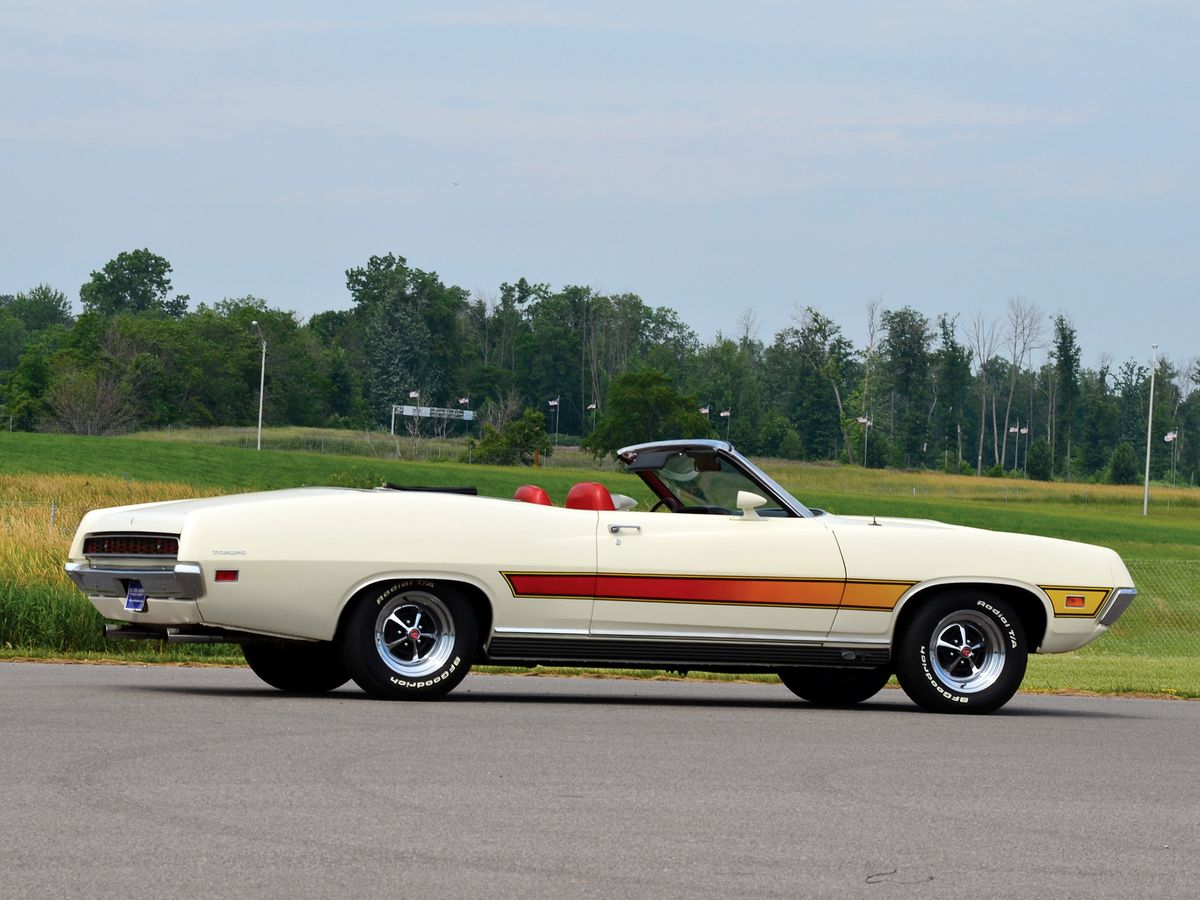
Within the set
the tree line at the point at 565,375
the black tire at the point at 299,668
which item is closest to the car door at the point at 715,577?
the black tire at the point at 299,668

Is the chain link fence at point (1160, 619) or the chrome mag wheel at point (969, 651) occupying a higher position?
the chrome mag wheel at point (969, 651)

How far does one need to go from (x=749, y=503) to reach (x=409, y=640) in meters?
2.16

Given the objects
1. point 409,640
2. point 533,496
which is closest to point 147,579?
point 409,640

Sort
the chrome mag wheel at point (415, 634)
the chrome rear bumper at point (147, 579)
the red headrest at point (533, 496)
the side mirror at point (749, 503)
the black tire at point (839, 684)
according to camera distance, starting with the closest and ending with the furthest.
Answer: the chrome rear bumper at point (147, 579)
the chrome mag wheel at point (415, 634)
the side mirror at point (749, 503)
the red headrest at point (533, 496)
the black tire at point (839, 684)

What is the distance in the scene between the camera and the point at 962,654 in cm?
1134

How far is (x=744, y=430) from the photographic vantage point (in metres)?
135

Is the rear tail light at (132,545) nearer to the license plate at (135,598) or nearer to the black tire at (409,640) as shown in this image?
the license plate at (135,598)

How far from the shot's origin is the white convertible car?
10.3 m

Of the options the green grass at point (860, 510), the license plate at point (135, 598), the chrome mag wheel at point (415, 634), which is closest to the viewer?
the license plate at point (135, 598)

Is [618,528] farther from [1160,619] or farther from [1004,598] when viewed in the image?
[1160,619]

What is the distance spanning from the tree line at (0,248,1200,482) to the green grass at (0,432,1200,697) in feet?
61.9

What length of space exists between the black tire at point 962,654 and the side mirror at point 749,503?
45.7 inches

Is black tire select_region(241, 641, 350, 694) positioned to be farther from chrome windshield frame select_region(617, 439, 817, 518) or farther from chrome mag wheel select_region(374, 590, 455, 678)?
chrome windshield frame select_region(617, 439, 817, 518)

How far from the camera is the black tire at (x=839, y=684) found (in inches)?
481
